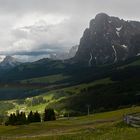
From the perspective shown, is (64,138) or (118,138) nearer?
(118,138)

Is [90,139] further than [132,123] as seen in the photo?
No

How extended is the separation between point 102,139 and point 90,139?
2528 mm

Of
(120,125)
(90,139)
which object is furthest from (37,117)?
(90,139)

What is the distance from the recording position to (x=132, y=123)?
60938 millimetres

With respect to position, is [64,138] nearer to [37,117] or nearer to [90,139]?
[90,139]

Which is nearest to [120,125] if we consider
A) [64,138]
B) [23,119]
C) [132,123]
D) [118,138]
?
[132,123]

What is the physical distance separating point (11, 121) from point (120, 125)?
427 feet

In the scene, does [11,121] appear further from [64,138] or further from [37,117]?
[64,138]

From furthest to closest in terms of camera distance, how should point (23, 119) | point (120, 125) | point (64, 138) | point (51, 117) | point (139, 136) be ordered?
point (51, 117) → point (23, 119) → point (120, 125) → point (64, 138) → point (139, 136)

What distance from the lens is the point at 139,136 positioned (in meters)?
46.8

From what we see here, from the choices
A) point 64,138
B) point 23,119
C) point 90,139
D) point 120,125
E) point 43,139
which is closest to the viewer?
point 90,139

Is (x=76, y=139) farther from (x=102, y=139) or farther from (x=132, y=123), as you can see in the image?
(x=132, y=123)

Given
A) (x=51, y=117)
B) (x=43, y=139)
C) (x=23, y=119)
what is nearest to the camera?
(x=43, y=139)

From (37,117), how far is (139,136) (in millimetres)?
144717
